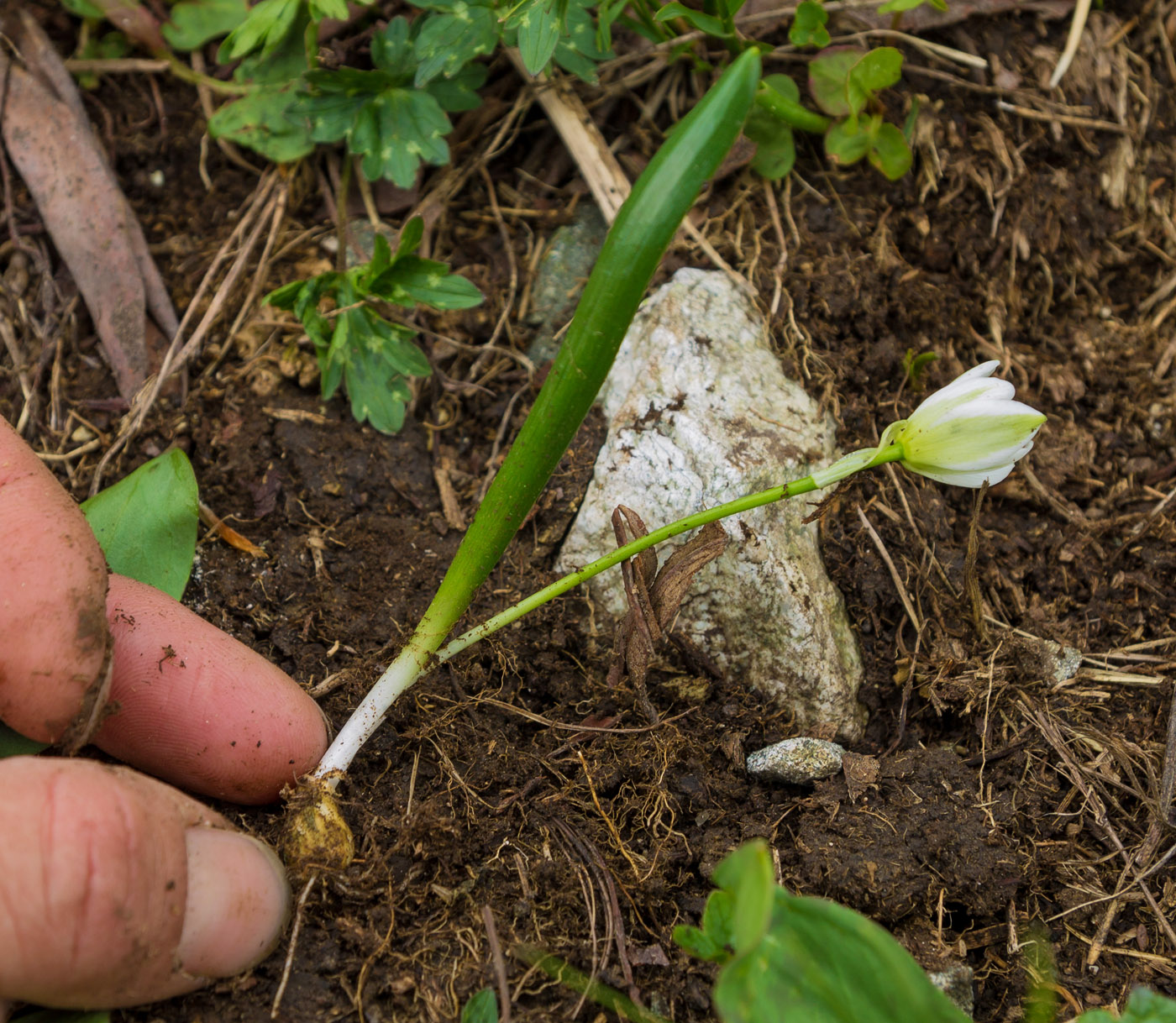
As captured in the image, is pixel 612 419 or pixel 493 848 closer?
pixel 493 848

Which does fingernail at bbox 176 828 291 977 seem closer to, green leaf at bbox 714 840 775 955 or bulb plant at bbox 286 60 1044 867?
bulb plant at bbox 286 60 1044 867

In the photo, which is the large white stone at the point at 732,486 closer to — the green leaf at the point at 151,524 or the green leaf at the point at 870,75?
the green leaf at the point at 870,75

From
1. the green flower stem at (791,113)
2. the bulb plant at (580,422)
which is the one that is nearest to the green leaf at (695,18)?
the green flower stem at (791,113)

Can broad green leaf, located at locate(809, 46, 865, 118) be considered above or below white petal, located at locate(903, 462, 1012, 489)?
above

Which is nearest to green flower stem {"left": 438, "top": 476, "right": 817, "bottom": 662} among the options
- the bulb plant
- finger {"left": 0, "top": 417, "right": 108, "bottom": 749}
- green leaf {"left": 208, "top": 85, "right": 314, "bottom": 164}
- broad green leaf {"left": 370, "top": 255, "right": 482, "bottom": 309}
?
the bulb plant

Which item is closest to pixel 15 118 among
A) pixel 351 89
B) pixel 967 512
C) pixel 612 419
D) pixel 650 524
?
pixel 351 89

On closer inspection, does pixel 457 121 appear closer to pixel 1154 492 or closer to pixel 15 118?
pixel 15 118

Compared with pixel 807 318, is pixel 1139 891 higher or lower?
lower

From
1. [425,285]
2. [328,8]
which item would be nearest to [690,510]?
[425,285]
